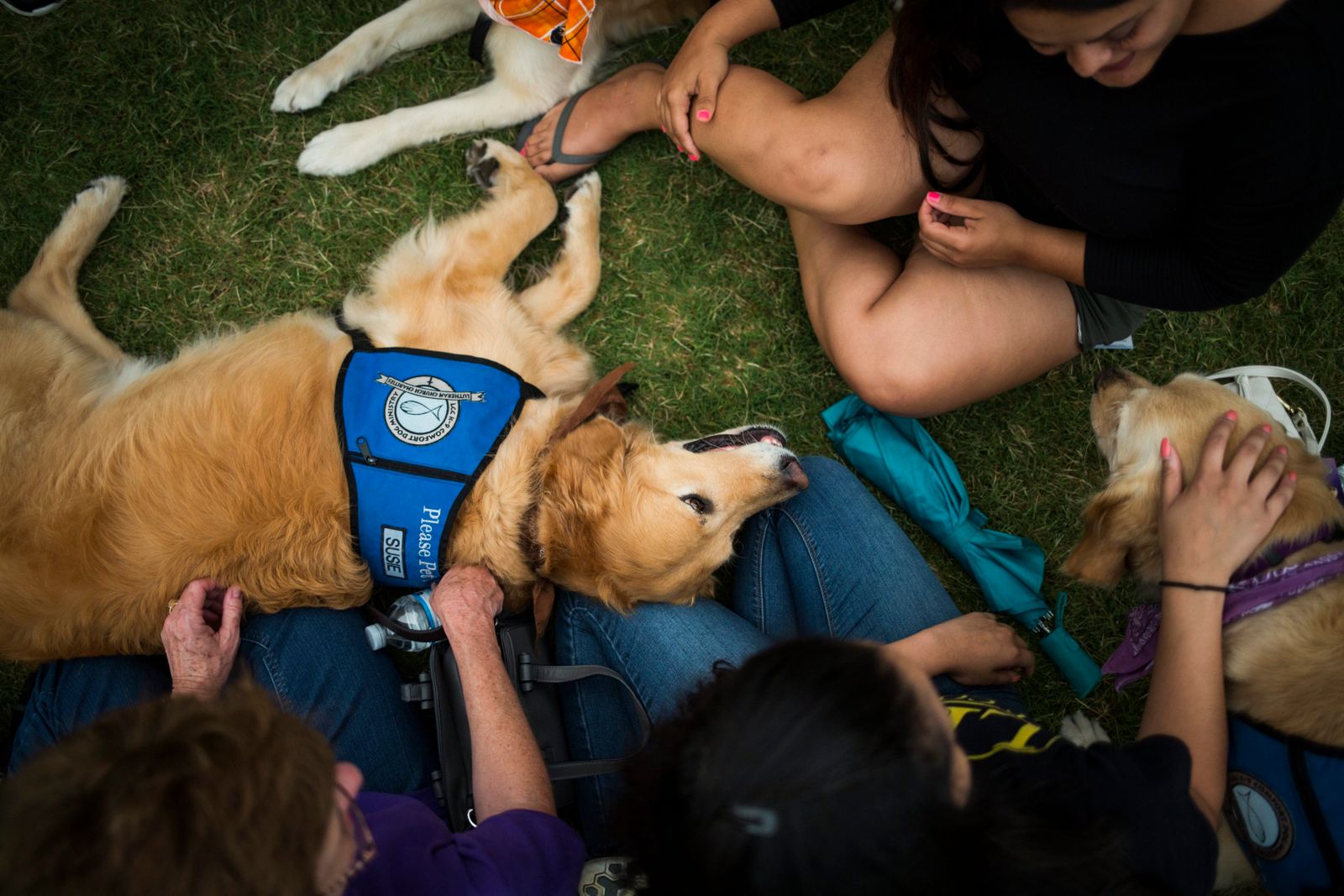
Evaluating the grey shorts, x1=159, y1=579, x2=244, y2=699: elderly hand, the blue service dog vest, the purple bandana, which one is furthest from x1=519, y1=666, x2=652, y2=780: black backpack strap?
the grey shorts

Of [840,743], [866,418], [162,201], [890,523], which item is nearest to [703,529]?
[890,523]

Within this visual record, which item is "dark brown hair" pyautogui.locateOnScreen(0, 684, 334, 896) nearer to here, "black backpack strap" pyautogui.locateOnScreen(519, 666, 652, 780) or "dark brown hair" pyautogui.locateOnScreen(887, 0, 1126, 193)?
"black backpack strap" pyautogui.locateOnScreen(519, 666, 652, 780)

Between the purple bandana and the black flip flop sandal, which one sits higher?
the black flip flop sandal

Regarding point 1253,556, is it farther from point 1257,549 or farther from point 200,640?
point 200,640

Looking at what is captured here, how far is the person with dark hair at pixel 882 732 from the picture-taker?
1.16m

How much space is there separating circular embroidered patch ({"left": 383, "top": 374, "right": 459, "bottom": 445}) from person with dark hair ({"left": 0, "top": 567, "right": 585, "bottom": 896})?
0.42 meters

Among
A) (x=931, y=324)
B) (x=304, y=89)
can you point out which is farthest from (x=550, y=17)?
(x=931, y=324)

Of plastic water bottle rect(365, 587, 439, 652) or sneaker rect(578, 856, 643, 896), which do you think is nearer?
sneaker rect(578, 856, 643, 896)

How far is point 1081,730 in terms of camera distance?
2.71 meters

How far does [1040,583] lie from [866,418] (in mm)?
878

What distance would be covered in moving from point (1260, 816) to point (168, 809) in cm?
233

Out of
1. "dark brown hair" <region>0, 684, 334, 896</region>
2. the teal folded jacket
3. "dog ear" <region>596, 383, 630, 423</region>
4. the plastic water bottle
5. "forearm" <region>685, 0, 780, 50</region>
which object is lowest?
the teal folded jacket

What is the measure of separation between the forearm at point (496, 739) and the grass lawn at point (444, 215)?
1171 millimetres

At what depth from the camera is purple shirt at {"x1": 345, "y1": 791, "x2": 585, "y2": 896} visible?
63.7 inches
